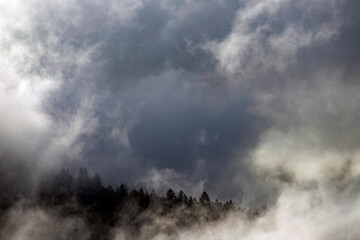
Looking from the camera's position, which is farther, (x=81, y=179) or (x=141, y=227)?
(x=81, y=179)

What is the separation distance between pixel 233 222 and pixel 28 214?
66.1 meters

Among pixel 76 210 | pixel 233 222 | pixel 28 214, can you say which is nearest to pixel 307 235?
pixel 233 222

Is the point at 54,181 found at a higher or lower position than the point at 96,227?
higher

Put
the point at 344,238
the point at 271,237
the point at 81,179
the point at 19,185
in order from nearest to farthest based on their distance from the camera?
1. the point at 344,238
2. the point at 271,237
3. the point at 19,185
4. the point at 81,179

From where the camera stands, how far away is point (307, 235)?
105 meters

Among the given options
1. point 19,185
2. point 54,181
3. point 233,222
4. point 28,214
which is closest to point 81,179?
point 54,181

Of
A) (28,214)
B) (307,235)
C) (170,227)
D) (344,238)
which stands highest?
(28,214)

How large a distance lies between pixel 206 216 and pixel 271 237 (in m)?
32.7

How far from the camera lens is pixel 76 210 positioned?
134 meters

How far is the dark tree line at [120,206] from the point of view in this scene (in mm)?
131125

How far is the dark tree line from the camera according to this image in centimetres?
13112

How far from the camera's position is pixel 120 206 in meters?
139

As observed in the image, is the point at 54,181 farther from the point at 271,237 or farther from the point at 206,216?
the point at 271,237

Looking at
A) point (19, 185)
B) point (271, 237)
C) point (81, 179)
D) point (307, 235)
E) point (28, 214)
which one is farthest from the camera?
point (81, 179)
